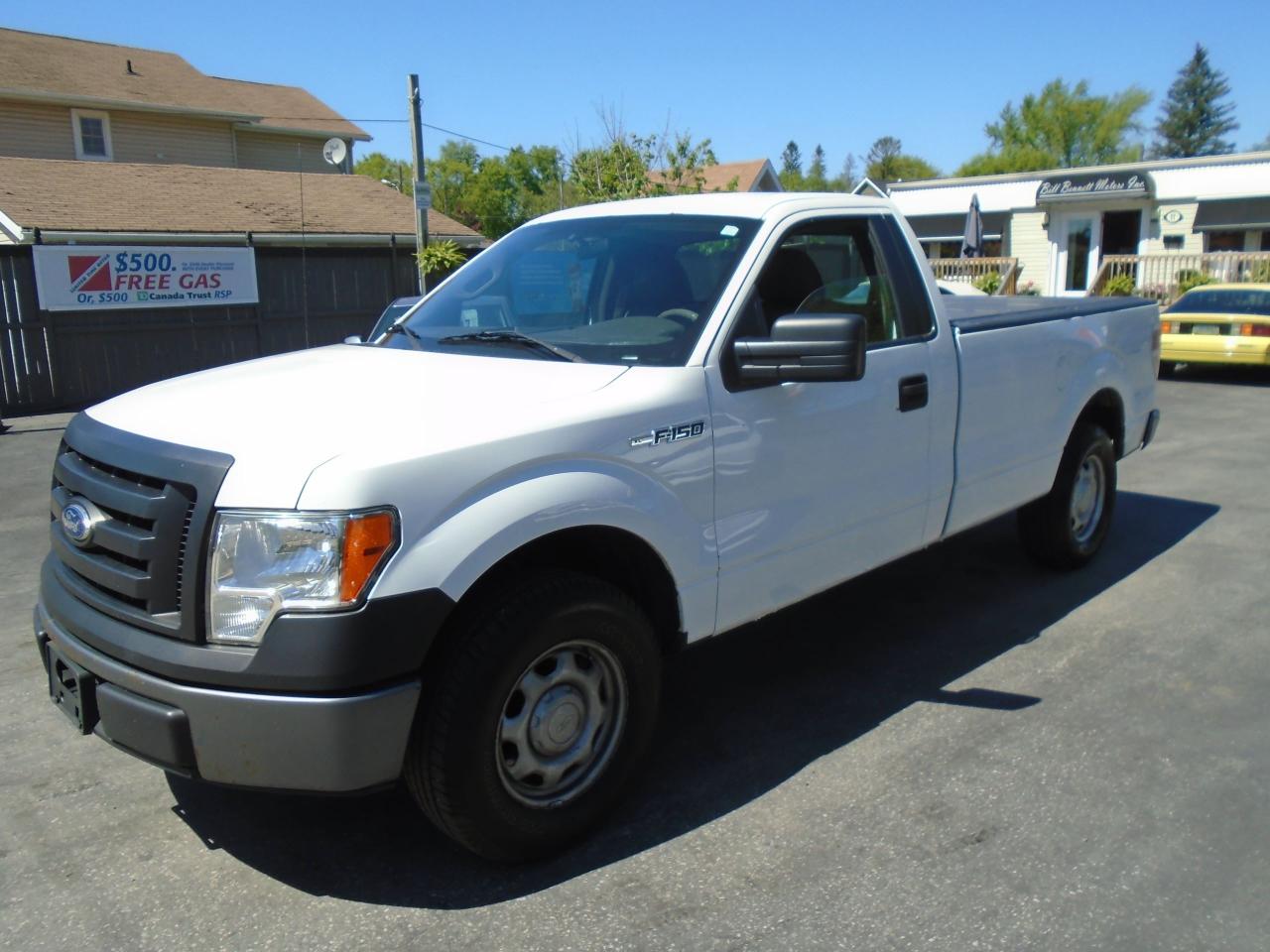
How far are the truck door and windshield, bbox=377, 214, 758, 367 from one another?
200 millimetres

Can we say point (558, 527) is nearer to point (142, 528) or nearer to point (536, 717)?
point (536, 717)

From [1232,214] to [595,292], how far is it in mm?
27638

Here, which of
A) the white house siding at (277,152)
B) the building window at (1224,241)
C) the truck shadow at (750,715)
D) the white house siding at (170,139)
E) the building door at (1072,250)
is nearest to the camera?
the truck shadow at (750,715)

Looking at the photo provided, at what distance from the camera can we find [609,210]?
14.8ft

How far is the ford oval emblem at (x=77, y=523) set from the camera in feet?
9.94

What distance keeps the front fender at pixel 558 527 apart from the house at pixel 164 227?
12560mm

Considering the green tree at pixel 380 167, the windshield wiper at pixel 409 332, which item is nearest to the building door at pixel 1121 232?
the windshield wiper at pixel 409 332

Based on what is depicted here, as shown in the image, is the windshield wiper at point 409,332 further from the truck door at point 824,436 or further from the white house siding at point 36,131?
the white house siding at point 36,131

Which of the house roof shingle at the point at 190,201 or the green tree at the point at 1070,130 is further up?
the green tree at the point at 1070,130

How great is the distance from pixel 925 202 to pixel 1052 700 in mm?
30734

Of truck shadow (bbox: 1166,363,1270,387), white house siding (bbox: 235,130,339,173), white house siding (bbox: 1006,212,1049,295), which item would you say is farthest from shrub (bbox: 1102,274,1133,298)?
white house siding (bbox: 235,130,339,173)

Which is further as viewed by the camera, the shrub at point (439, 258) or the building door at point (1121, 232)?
the building door at point (1121, 232)

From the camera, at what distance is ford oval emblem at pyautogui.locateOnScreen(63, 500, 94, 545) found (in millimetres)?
3029

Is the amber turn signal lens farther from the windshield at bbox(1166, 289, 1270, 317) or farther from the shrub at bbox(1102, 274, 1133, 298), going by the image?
the shrub at bbox(1102, 274, 1133, 298)
